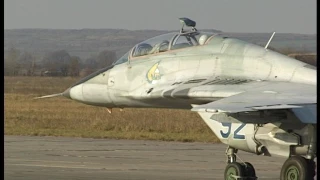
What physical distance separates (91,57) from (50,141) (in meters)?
163

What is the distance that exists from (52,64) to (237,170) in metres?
147

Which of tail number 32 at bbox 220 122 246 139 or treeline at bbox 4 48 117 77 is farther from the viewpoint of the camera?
treeline at bbox 4 48 117 77

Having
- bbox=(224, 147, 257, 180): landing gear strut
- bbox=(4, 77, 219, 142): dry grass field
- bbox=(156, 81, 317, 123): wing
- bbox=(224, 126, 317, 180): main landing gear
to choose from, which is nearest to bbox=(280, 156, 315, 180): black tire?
bbox=(224, 126, 317, 180): main landing gear

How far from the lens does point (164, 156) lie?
2427cm

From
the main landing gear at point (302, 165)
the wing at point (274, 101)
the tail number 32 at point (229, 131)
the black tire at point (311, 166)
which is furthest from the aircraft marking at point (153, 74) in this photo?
the black tire at point (311, 166)

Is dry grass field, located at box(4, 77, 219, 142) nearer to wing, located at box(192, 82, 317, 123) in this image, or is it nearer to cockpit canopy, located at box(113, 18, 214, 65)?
cockpit canopy, located at box(113, 18, 214, 65)

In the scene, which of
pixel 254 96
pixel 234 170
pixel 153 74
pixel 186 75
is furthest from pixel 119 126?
pixel 254 96

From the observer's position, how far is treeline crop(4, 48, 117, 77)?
13738 cm

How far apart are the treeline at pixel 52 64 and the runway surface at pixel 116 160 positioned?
316 ft

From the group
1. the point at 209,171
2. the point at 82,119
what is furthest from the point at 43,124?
the point at 209,171

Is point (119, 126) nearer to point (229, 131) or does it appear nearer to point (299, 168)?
point (229, 131)

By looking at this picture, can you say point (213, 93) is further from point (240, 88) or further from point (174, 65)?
point (174, 65)

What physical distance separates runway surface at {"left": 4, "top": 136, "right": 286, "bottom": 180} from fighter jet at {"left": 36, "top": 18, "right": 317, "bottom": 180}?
5.44 feet

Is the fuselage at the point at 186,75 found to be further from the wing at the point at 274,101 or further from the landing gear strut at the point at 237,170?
the landing gear strut at the point at 237,170
